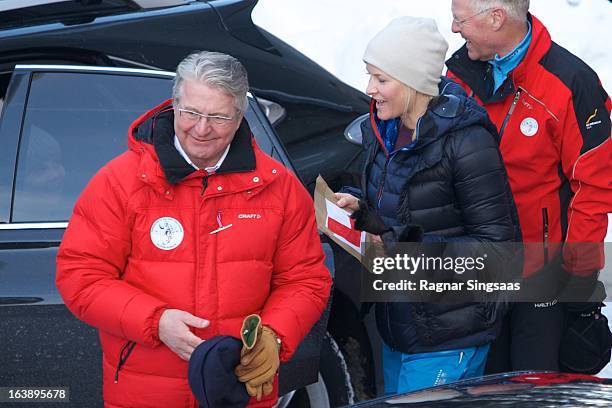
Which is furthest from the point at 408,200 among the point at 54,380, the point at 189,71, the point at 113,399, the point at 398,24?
the point at 54,380

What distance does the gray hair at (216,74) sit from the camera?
9.39 ft

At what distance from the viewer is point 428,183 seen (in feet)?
10.8

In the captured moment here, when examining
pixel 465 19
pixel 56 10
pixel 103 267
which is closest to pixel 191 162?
pixel 103 267

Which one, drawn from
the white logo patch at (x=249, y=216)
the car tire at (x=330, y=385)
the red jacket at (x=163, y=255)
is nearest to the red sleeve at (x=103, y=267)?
the red jacket at (x=163, y=255)

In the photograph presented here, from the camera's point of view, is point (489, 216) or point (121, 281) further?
point (489, 216)

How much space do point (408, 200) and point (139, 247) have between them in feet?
2.79

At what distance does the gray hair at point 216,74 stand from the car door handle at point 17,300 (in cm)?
107

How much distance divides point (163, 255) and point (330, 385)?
132 cm

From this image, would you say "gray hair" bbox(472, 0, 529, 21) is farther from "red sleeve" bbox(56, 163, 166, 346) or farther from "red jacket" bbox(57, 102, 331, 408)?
"red sleeve" bbox(56, 163, 166, 346)

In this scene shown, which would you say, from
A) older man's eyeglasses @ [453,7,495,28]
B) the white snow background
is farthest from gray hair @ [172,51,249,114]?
the white snow background

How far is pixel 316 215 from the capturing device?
3430 millimetres

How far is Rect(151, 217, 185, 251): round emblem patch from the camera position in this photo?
2867mm

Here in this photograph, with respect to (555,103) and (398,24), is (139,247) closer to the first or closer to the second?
(398,24)

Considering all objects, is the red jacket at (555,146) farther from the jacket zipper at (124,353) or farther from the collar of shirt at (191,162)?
the jacket zipper at (124,353)
